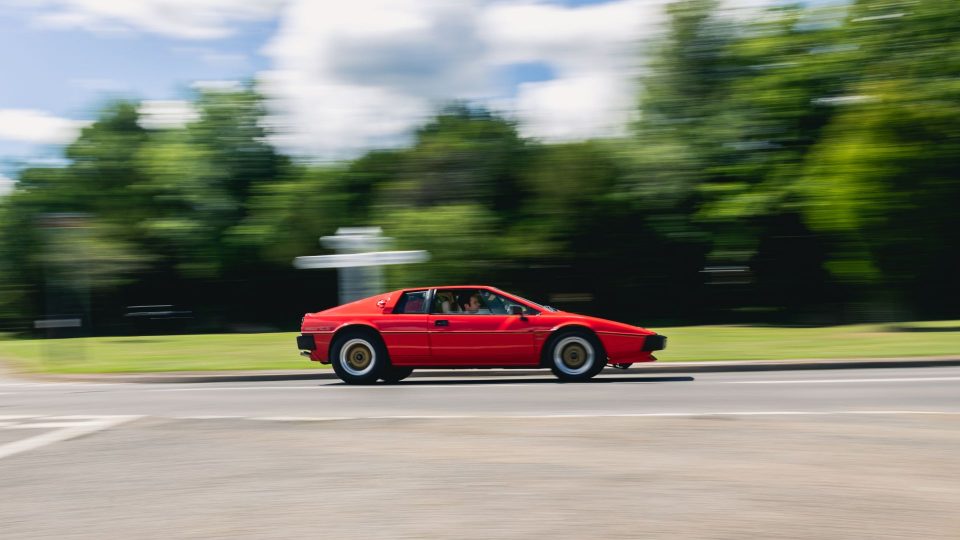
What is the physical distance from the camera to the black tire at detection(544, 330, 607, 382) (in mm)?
12398

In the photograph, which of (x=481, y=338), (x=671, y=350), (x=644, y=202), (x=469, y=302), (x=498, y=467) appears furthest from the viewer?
(x=644, y=202)

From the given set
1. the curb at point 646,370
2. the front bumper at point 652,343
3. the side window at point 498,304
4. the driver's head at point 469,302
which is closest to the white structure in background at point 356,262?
the curb at point 646,370

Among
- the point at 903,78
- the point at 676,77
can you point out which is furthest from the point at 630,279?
the point at 903,78

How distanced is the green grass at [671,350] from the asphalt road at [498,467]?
18.6 feet

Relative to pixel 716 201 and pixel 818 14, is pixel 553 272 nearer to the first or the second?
pixel 716 201

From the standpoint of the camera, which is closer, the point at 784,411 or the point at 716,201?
the point at 784,411

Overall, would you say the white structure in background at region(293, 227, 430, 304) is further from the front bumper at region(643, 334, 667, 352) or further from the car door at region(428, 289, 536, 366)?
the front bumper at region(643, 334, 667, 352)

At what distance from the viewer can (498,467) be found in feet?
20.7

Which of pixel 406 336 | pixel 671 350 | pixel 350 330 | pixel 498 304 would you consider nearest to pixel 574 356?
pixel 498 304

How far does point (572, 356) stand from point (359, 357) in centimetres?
294

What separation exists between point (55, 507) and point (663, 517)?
11.7 ft

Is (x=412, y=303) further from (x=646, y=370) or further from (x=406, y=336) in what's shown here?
(x=646, y=370)

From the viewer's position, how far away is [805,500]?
17.0 feet

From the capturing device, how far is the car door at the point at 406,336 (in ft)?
41.6
